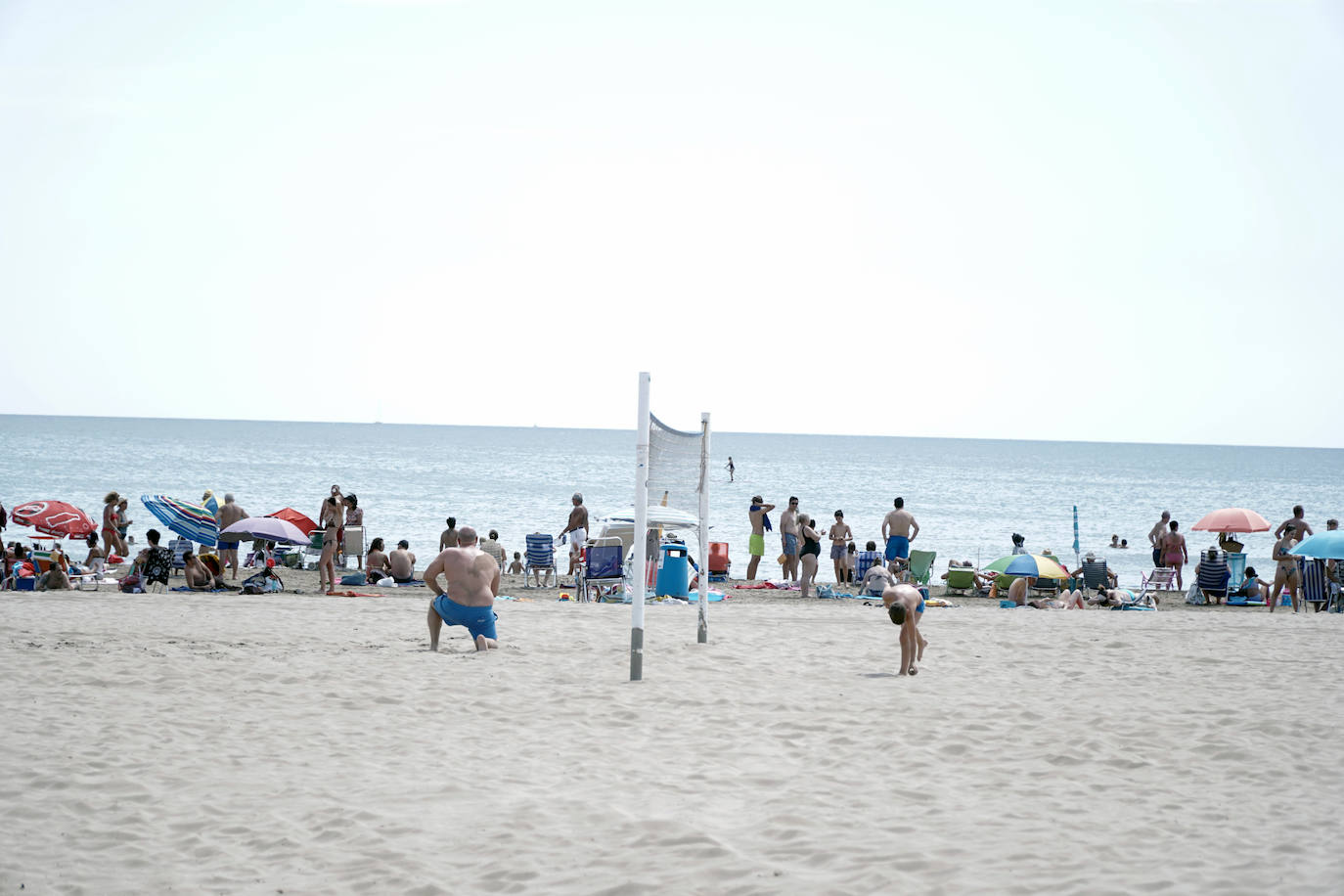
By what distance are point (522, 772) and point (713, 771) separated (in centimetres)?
100

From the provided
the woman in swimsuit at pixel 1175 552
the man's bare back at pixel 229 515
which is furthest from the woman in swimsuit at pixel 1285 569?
the man's bare back at pixel 229 515

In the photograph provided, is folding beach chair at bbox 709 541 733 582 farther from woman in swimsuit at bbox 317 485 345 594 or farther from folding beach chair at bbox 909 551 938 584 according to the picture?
woman in swimsuit at bbox 317 485 345 594

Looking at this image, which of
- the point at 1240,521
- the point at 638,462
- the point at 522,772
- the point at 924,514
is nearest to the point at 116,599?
the point at 638,462

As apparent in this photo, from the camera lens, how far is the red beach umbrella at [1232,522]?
1689 centimetres

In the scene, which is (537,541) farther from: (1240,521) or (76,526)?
(1240,521)

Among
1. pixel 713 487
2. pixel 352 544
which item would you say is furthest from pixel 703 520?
pixel 713 487

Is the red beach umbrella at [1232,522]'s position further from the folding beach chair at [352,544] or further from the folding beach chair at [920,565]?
the folding beach chair at [352,544]

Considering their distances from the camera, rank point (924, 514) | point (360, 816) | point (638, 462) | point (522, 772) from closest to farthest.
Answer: point (360, 816) < point (522, 772) < point (638, 462) < point (924, 514)

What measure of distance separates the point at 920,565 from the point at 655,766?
1146 cm

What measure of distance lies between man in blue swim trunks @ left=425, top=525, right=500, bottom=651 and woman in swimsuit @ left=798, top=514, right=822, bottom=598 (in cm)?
722

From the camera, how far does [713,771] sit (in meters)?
5.85

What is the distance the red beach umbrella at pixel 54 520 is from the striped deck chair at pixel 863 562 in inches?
481

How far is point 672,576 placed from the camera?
566 inches

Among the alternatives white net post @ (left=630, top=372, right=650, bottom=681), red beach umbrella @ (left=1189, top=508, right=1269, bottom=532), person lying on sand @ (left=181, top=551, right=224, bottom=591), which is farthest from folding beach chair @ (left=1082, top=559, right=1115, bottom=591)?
person lying on sand @ (left=181, top=551, right=224, bottom=591)
